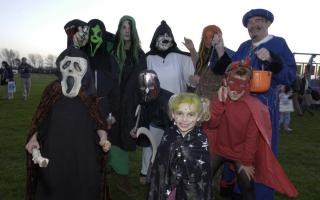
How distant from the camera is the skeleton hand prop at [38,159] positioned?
3.07 metres

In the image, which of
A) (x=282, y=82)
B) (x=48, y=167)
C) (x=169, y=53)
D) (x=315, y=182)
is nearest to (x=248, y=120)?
(x=282, y=82)

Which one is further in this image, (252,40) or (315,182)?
(315,182)

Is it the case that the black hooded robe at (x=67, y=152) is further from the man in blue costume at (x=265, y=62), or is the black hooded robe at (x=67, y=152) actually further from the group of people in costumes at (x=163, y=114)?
the man in blue costume at (x=265, y=62)

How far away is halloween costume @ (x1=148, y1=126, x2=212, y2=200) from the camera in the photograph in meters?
3.07

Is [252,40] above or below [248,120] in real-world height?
above

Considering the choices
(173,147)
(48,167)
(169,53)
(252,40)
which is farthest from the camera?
(169,53)

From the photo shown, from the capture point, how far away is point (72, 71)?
11.3 feet

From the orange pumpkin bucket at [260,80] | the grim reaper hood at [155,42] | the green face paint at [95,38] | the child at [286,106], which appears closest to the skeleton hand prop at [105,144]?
the green face paint at [95,38]

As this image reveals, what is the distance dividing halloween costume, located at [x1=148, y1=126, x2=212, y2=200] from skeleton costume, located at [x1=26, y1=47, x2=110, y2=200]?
27.5 inches

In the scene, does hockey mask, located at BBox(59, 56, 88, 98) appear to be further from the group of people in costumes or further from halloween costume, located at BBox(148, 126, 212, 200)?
halloween costume, located at BBox(148, 126, 212, 200)

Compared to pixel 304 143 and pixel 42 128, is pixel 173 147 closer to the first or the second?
pixel 42 128

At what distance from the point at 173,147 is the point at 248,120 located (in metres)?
1.12

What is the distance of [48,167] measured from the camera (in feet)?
11.2

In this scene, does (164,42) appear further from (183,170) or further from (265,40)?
(183,170)
